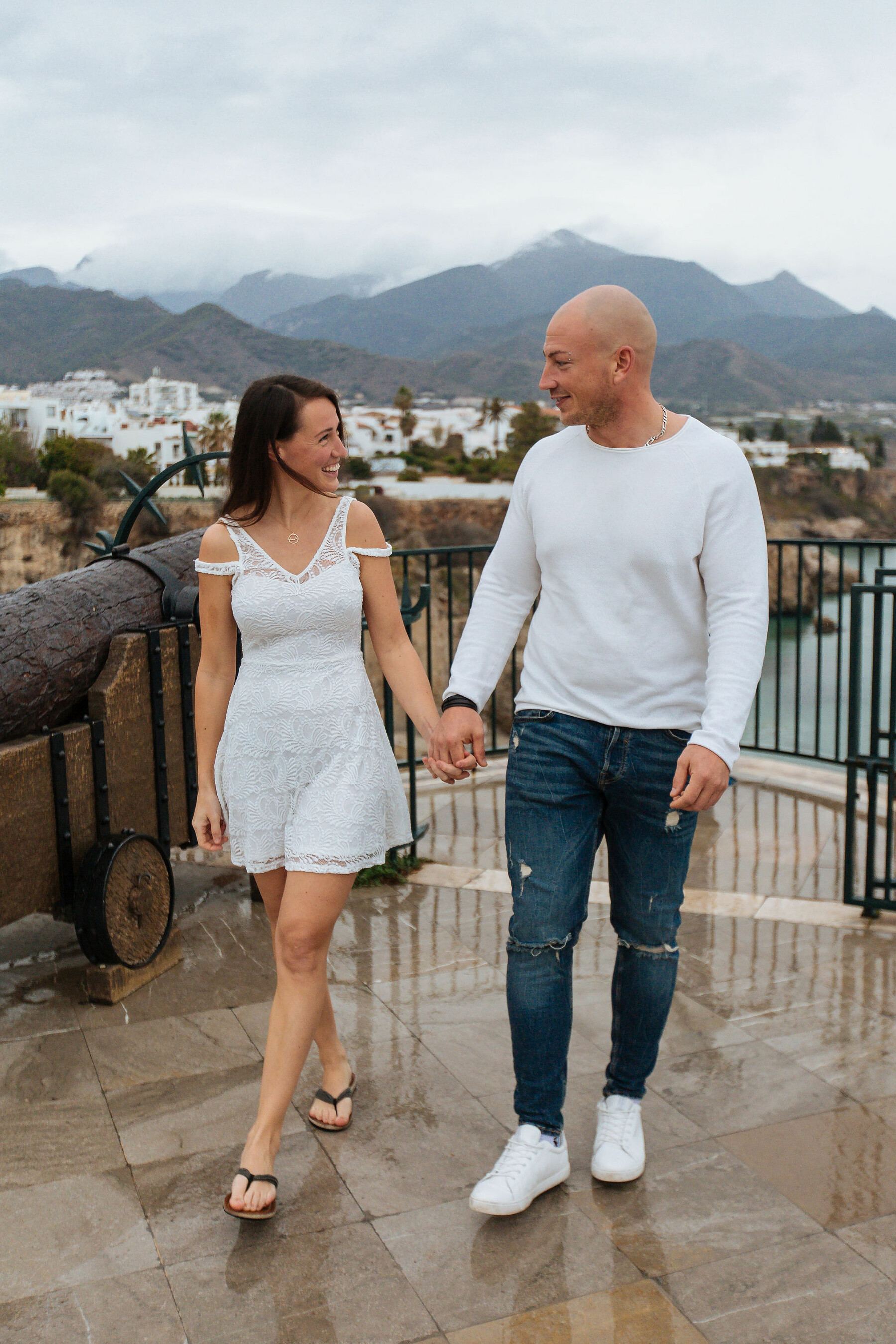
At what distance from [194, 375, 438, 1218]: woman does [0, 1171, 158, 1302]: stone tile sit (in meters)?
0.20

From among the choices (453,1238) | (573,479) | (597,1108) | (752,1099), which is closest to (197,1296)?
(453,1238)

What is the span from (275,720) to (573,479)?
2.36ft

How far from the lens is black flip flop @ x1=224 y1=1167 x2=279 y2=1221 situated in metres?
2.06

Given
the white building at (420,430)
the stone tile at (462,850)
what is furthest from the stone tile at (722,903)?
the white building at (420,430)

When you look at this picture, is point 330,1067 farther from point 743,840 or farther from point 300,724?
point 743,840

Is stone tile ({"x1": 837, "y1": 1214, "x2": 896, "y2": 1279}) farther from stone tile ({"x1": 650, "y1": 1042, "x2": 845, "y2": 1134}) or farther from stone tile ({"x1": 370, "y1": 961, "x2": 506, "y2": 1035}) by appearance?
stone tile ({"x1": 370, "y1": 961, "x2": 506, "y2": 1035})

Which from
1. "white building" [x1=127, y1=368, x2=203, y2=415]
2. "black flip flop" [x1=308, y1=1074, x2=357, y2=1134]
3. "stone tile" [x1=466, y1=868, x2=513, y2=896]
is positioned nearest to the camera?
"black flip flop" [x1=308, y1=1074, x2=357, y2=1134]

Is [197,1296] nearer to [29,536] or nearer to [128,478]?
[128,478]

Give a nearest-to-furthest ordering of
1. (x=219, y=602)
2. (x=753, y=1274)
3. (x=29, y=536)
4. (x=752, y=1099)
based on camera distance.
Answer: (x=753, y=1274) → (x=219, y=602) → (x=752, y=1099) → (x=29, y=536)

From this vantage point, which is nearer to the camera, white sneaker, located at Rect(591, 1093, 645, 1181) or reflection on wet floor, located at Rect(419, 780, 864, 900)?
white sneaker, located at Rect(591, 1093, 645, 1181)

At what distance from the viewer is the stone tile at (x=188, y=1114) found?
94.1 inches

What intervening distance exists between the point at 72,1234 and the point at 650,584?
5.15 ft

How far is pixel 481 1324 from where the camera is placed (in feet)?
5.99

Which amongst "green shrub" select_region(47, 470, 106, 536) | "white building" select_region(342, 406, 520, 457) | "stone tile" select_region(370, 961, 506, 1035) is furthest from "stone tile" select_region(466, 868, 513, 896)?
"white building" select_region(342, 406, 520, 457)
